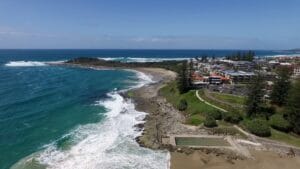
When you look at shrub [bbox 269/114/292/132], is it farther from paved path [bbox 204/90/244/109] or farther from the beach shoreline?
the beach shoreline

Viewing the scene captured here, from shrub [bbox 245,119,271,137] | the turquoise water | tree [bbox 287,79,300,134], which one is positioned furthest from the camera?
tree [bbox 287,79,300,134]

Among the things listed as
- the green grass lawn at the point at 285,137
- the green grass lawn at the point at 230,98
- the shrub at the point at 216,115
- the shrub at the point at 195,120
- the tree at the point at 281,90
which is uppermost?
the tree at the point at 281,90

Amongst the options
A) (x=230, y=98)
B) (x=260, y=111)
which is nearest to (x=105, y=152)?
(x=260, y=111)

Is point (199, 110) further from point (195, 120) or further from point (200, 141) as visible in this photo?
point (200, 141)

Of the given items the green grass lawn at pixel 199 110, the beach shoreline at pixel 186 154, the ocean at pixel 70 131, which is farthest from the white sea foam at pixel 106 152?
the green grass lawn at pixel 199 110

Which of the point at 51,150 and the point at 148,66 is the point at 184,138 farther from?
the point at 148,66

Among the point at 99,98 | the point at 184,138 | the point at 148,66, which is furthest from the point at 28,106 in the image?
the point at 148,66

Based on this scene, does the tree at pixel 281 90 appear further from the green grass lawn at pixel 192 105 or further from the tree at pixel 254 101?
the green grass lawn at pixel 192 105

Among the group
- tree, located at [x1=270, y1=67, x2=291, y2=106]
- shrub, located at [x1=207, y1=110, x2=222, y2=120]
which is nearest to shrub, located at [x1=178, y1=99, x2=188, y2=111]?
shrub, located at [x1=207, y1=110, x2=222, y2=120]
